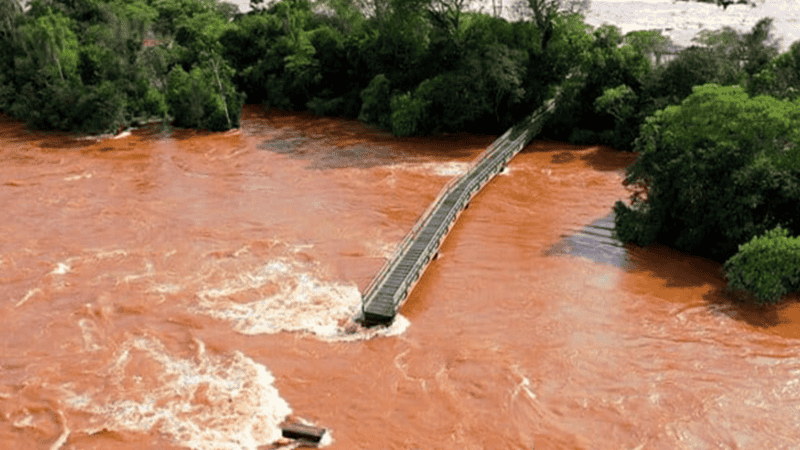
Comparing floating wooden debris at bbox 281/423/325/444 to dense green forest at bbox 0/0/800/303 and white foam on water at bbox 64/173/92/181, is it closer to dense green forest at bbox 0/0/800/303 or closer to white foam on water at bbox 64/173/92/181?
dense green forest at bbox 0/0/800/303

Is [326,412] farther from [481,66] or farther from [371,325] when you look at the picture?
[481,66]

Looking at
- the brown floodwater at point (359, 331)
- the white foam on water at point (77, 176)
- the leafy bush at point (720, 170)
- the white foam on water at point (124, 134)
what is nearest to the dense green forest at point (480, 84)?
the leafy bush at point (720, 170)

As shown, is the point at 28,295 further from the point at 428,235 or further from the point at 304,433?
the point at 428,235

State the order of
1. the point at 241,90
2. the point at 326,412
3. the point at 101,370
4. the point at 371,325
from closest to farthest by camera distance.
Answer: the point at 326,412 < the point at 101,370 < the point at 371,325 < the point at 241,90

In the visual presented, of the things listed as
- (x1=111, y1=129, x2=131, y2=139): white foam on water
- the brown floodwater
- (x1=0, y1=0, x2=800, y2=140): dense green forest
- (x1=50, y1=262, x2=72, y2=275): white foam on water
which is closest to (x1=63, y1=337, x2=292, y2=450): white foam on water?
the brown floodwater

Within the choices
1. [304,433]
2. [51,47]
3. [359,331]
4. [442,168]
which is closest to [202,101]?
[51,47]

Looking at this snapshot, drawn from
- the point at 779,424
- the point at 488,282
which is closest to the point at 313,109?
the point at 488,282
